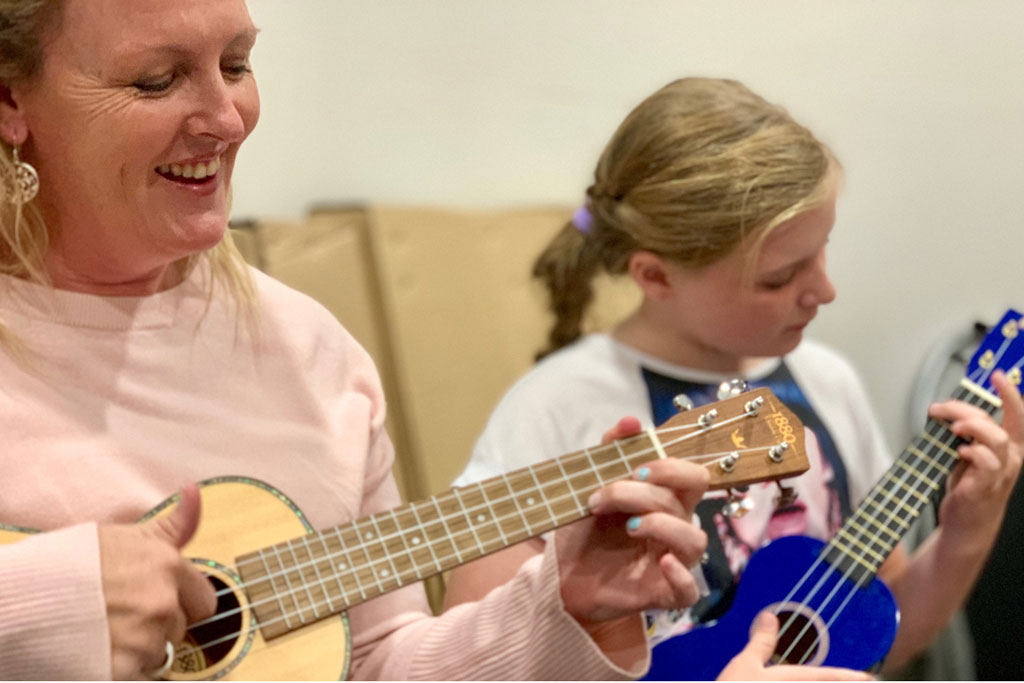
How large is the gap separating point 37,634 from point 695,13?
0.84 metres

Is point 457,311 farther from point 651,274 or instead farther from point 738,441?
point 738,441

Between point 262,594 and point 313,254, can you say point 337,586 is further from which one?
point 313,254

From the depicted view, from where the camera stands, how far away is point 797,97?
1.02 meters

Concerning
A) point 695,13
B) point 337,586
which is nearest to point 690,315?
point 695,13

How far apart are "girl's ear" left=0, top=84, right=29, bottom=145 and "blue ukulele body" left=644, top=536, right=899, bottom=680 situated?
623mm

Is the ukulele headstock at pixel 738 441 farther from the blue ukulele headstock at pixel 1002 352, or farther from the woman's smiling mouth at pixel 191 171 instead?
the woman's smiling mouth at pixel 191 171

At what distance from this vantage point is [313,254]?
38.2 inches

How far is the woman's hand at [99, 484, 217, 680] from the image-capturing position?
614mm

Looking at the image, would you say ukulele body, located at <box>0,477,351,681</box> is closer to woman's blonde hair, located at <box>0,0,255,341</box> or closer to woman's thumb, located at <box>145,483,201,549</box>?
woman's thumb, located at <box>145,483,201,549</box>

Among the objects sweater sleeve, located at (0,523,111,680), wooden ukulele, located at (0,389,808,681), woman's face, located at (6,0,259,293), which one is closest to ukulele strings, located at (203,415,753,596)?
wooden ukulele, located at (0,389,808,681)

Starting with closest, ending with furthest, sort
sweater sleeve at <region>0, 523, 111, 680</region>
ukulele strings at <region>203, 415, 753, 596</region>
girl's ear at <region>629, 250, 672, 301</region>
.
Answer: sweater sleeve at <region>0, 523, 111, 680</region> < ukulele strings at <region>203, 415, 753, 596</region> < girl's ear at <region>629, 250, 672, 301</region>

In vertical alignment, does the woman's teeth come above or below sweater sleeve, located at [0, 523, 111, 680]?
above

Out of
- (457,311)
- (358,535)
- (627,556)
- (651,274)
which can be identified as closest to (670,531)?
(627,556)

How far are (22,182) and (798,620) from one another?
0.68 m
